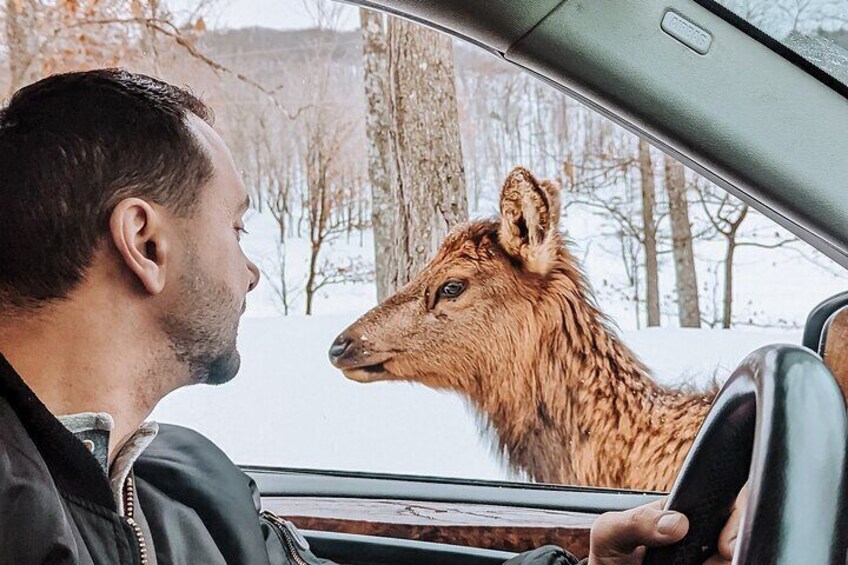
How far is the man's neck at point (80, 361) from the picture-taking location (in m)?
1.28

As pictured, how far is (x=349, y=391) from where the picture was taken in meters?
2.59

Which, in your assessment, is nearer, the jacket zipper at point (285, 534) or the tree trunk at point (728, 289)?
the jacket zipper at point (285, 534)

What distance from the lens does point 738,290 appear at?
2428mm

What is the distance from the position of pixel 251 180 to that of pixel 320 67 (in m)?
0.36

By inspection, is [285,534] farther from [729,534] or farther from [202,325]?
[729,534]

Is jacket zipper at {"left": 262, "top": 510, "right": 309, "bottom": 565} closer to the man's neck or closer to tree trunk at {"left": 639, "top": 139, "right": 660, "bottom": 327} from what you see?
the man's neck

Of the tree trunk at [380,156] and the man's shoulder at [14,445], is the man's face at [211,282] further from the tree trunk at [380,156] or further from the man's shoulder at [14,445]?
the tree trunk at [380,156]

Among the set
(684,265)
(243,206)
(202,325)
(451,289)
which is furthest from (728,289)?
(202,325)

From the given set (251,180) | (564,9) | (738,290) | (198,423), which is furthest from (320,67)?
(564,9)

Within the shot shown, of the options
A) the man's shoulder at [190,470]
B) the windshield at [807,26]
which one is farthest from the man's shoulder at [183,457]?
the windshield at [807,26]

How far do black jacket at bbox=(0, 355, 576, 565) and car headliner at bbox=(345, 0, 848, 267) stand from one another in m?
0.74

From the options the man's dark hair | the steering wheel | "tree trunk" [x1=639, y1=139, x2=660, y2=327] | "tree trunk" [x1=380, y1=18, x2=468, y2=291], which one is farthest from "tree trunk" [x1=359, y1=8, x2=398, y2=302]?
the steering wheel

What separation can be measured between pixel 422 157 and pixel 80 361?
153 centimetres

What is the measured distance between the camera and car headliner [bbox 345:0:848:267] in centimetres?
127
